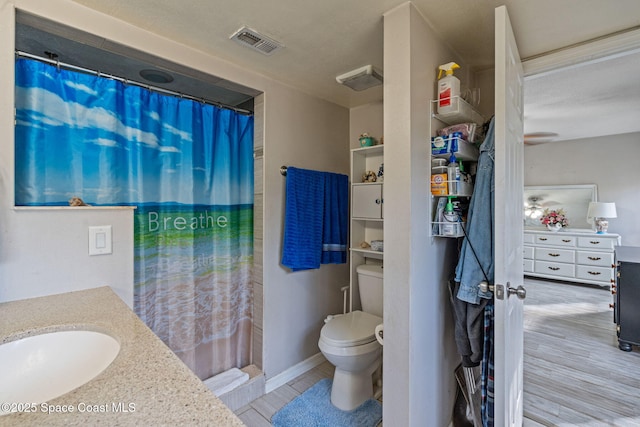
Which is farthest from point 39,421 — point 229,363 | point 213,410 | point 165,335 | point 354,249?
point 354,249

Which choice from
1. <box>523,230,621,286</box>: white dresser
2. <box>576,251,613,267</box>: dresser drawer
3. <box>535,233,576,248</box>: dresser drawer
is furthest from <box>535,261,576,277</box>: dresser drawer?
<box>535,233,576,248</box>: dresser drawer

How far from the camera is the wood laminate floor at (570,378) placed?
1795 mm

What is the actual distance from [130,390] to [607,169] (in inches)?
241

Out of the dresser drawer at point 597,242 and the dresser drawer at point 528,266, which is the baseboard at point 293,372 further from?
A: the dresser drawer at point 597,242

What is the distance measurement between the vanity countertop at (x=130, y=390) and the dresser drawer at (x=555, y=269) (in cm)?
569

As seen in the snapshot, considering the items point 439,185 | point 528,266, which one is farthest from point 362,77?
point 528,266

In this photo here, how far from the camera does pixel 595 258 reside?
4332 millimetres

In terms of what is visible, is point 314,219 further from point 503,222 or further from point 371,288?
point 503,222

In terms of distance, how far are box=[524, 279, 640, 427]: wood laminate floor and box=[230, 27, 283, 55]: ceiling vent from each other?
2.65 meters

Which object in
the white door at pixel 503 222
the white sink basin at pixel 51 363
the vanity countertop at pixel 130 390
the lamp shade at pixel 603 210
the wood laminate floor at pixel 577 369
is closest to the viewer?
the vanity countertop at pixel 130 390

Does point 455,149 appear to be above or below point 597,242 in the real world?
above

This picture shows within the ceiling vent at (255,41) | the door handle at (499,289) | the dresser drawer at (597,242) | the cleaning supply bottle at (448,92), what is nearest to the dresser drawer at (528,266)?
the dresser drawer at (597,242)

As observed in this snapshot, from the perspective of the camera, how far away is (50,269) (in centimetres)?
120

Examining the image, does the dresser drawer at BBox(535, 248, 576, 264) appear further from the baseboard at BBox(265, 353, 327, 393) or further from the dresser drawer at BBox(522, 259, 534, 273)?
the baseboard at BBox(265, 353, 327, 393)
